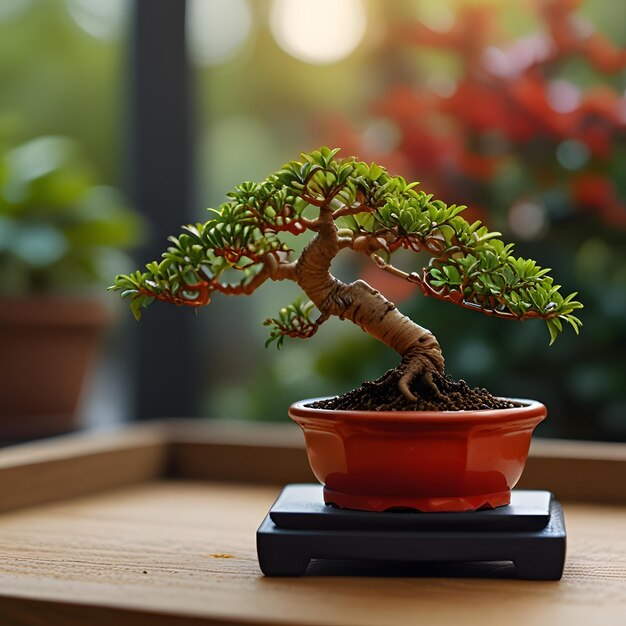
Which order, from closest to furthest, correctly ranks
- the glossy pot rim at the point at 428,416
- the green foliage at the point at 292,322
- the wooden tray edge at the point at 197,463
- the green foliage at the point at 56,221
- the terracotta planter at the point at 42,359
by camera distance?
the glossy pot rim at the point at 428,416 → the green foliage at the point at 292,322 → the wooden tray edge at the point at 197,463 → the terracotta planter at the point at 42,359 → the green foliage at the point at 56,221

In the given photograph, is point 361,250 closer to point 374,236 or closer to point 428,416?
point 374,236

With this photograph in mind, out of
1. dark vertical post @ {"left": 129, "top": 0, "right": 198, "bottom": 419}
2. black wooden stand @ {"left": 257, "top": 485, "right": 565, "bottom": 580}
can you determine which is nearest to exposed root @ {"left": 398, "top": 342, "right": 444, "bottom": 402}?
black wooden stand @ {"left": 257, "top": 485, "right": 565, "bottom": 580}

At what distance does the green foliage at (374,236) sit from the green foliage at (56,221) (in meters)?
1.06

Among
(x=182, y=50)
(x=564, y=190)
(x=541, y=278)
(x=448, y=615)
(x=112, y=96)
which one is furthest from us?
(x=112, y=96)

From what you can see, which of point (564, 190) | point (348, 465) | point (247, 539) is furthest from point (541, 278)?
point (564, 190)

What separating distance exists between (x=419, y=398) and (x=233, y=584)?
0.24m

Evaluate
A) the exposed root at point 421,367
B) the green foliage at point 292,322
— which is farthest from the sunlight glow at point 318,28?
the exposed root at point 421,367

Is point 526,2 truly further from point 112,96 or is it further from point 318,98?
point 112,96

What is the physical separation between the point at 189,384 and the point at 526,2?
113cm

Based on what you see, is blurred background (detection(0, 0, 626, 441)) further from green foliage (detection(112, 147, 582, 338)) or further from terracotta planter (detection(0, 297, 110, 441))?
green foliage (detection(112, 147, 582, 338))

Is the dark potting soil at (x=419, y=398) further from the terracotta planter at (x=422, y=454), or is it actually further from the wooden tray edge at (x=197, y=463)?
the wooden tray edge at (x=197, y=463)

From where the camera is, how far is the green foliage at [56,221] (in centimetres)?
193

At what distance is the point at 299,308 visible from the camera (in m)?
1.01

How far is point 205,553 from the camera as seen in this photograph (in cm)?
98
